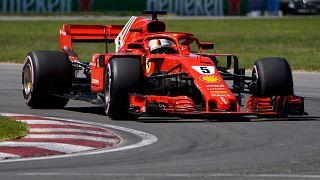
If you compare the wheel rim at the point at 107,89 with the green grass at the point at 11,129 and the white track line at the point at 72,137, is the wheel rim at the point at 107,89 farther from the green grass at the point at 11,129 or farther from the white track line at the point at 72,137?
the white track line at the point at 72,137

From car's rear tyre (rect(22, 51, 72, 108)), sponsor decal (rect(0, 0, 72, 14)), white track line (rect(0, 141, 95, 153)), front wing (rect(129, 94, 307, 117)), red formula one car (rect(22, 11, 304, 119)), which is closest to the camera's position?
white track line (rect(0, 141, 95, 153))

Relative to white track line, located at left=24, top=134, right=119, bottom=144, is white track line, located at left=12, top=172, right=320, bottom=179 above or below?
above

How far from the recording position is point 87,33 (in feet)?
58.7

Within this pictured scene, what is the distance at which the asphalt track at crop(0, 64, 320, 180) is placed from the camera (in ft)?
32.4

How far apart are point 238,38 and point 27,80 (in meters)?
26.0

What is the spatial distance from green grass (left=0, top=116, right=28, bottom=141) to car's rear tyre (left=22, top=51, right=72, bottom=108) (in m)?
2.41

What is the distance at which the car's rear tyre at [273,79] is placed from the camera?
15141 mm

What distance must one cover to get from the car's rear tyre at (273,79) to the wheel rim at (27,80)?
3462mm

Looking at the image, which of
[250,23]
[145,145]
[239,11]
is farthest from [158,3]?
[145,145]

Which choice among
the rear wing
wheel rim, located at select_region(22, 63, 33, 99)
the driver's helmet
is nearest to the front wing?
the driver's helmet

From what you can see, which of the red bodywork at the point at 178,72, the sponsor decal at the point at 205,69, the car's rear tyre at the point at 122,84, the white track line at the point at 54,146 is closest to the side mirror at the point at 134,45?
the red bodywork at the point at 178,72

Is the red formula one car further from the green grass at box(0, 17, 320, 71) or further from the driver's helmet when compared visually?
the green grass at box(0, 17, 320, 71)

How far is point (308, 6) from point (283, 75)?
164ft

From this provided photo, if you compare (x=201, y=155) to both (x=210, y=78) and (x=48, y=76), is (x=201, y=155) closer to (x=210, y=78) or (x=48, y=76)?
(x=210, y=78)
